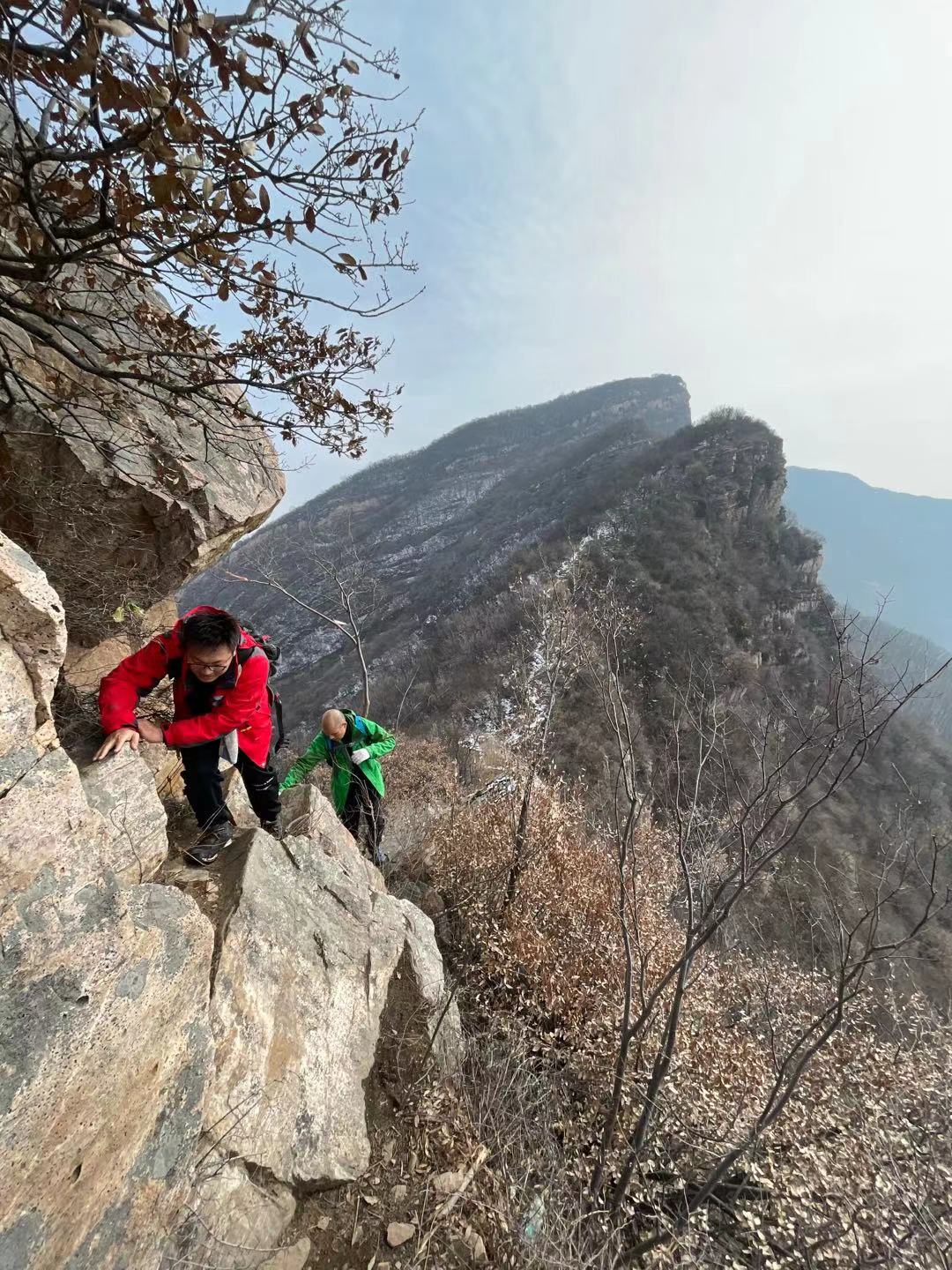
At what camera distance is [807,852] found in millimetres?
22688

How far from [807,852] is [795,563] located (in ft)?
87.9

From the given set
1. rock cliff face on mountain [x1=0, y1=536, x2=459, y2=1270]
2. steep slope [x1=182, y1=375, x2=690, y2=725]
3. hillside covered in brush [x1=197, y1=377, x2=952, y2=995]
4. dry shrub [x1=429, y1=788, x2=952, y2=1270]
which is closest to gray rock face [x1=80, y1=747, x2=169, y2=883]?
rock cliff face on mountain [x1=0, y1=536, x2=459, y2=1270]

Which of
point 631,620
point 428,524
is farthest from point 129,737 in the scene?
point 428,524

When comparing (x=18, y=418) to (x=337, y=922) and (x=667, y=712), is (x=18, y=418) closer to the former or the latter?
(x=337, y=922)

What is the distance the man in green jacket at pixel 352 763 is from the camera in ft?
16.3

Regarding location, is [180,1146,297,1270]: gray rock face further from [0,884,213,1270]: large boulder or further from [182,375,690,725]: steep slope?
[182,375,690,725]: steep slope

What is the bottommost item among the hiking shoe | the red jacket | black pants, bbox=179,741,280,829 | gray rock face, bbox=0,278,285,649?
the hiking shoe

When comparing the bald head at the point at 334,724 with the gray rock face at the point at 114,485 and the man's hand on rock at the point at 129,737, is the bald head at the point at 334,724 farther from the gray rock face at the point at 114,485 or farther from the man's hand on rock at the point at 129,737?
the gray rock face at the point at 114,485

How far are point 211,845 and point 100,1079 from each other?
5.03 feet

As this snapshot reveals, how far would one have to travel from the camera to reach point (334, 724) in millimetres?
4852

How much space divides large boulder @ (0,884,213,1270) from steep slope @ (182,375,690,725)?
8.72m

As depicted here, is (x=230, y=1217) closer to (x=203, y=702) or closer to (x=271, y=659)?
(x=203, y=702)

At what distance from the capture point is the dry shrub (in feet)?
12.9

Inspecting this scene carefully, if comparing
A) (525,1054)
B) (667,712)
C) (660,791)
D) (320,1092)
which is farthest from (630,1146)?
(667,712)
